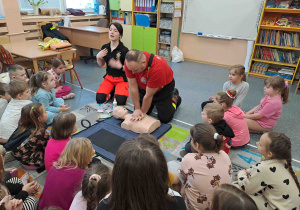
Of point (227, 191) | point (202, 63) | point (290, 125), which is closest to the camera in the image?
point (227, 191)

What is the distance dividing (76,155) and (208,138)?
86 centimetres

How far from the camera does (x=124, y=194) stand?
0.79 metres

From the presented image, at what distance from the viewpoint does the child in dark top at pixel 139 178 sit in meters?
0.76

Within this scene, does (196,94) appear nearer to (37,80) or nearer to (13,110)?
(37,80)

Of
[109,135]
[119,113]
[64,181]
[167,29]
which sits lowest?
[109,135]

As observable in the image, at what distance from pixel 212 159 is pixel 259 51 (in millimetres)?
4051

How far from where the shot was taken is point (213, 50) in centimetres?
536

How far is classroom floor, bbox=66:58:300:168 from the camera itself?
2.77 m

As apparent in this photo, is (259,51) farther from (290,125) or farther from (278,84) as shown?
(278,84)

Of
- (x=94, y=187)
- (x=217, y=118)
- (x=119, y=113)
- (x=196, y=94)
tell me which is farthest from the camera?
(x=196, y=94)

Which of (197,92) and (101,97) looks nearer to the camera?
(101,97)

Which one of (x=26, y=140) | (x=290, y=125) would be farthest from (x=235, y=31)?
(x=26, y=140)

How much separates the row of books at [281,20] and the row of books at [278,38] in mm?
159

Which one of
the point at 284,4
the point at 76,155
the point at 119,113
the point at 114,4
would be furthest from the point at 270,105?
the point at 114,4
